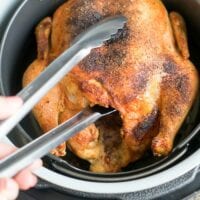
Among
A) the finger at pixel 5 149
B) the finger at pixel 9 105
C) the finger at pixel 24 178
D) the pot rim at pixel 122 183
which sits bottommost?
the pot rim at pixel 122 183

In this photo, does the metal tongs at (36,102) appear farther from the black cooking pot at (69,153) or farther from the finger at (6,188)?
the black cooking pot at (69,153)

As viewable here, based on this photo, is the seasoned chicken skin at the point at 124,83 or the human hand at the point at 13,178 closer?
the human hand at the point at 13,178

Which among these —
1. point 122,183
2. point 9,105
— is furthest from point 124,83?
point 9,105

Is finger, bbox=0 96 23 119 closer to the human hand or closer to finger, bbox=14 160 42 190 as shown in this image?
the human hand

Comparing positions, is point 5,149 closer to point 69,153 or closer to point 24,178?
point 24,178

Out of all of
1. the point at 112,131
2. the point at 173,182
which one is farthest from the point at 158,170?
A: the point at 112,131

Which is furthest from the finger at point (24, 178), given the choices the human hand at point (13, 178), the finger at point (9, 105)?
the finger at point (9, 105)

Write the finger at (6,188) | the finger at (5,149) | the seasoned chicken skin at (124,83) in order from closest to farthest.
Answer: the finger at (6,188)
the finger at (5,149)
the seasoned chicken skin at (124,83)
